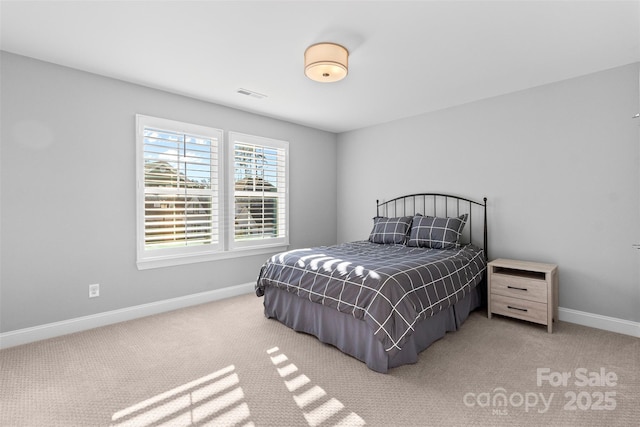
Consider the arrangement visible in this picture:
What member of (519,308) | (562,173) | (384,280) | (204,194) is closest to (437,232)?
(519,308)

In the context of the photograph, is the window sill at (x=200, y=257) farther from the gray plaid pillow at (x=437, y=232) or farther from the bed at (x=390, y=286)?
the gray plaid pillow at (x=437, y=232)

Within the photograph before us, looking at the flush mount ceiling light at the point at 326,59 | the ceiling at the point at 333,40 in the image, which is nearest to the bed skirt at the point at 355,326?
the flush mount ceiling light at the point at 326,59

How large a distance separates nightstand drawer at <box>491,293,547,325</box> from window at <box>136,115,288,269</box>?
2.77 metres

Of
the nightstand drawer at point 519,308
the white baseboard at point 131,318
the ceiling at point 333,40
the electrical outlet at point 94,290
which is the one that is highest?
the ceiling at point 333,40

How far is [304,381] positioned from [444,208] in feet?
9.46

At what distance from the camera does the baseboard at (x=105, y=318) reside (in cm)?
260

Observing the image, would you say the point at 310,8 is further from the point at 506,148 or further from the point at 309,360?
the point at 506,148

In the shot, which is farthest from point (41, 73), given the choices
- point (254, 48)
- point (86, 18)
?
point (254, 48)

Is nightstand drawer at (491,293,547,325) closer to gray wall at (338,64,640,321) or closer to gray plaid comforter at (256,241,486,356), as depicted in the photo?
gray plaid comforter at (256,241,486,356)

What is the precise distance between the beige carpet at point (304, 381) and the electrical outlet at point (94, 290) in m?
0.34

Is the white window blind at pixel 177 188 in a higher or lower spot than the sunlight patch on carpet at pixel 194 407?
higher

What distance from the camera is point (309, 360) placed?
2355 mm

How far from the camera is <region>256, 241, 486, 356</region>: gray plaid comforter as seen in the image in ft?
7.00

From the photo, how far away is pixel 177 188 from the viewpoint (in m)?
3.46
